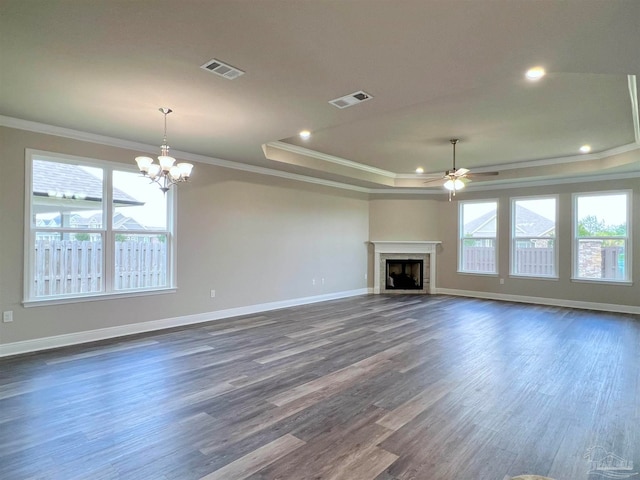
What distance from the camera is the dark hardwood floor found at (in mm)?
2145

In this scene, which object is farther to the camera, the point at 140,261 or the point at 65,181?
the point at 140,261

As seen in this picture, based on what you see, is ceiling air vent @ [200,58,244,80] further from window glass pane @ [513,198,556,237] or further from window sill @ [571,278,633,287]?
window sill @ [571,278,633,287]

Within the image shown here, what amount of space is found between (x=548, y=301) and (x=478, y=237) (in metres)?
2.09

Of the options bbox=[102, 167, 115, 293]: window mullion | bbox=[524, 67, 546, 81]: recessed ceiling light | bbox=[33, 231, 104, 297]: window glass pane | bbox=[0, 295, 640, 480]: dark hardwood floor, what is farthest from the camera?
bbox=[102, 167, 115, 293]: window mullion

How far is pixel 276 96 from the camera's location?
3.46 m

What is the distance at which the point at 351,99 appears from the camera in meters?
3.49

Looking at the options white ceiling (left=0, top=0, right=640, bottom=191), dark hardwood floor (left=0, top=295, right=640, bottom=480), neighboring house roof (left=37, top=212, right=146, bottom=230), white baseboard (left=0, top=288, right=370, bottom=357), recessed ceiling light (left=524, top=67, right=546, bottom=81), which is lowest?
dark hardwood floor (left=0, top=295, right=640, bottom=480)

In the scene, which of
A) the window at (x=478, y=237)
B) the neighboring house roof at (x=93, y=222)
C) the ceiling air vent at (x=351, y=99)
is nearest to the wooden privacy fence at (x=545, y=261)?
the window at (x=478, y=237)

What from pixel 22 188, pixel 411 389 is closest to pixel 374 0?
pixel 411 389

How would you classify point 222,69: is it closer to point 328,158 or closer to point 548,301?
point 328,158

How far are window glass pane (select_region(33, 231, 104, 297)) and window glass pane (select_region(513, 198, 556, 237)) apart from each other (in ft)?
27.8

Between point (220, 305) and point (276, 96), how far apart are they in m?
3.98

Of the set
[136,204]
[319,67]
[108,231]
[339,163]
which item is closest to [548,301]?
[339,163]

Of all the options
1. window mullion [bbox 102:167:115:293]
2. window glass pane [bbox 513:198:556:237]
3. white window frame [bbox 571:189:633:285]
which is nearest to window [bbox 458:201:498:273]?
window glass pane [bbox 513:198:556:237]
